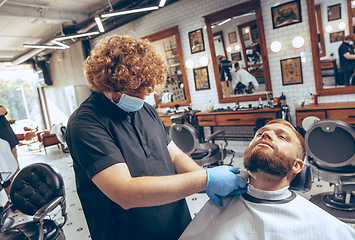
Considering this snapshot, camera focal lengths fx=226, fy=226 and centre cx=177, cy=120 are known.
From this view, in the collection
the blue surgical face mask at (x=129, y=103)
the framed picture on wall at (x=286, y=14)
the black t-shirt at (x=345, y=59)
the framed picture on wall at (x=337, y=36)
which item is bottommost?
the blue surgical face mask at (x=129, y=103)

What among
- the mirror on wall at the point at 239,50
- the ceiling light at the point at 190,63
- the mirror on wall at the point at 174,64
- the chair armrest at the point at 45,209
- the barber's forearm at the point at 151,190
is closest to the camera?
the barber's forearm at the point at 151,190

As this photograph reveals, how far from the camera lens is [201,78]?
4.76 meters

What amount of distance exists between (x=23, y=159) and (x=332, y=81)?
25.9 feet

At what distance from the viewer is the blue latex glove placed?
986 mm

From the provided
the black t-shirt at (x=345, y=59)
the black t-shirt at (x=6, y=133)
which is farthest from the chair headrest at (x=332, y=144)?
the black t-shirt at (x=6, y=133)

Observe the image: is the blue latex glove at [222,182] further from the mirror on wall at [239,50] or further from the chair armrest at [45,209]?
the mirror on wall at [239,50]

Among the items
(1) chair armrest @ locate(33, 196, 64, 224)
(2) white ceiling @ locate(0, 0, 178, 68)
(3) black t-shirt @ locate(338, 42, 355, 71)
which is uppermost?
(2) white ceiling @ locate(0, 0, 178, 68)

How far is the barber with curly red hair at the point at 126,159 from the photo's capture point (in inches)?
33.2

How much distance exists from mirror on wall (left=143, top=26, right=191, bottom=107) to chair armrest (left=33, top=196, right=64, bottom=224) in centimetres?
326

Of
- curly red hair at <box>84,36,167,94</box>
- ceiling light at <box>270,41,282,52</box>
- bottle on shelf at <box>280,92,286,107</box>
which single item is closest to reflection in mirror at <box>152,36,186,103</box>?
ceiling light at <box>270,41,282,52</box>

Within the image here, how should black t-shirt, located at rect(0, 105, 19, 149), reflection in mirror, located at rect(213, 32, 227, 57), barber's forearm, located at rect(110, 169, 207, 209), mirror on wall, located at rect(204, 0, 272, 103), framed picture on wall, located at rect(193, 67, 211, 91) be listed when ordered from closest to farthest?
barber's forearm, located at rect(110, 169, 207, 209) → black t-shirt, located at rect(0, 105, 19, 149) → mirror on wall, located at rect(204, 0, 272, 103) → reflection in mirror, located at rect(213, 32, 227, 57) → framed picture on wall, located at rect(193, 67, 211, 91)

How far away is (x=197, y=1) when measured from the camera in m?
4.42

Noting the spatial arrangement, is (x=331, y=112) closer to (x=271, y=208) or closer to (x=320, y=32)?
(x=320, y=32)

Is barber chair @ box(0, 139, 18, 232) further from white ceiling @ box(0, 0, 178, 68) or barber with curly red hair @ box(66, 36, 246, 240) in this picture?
white ceiling @ box(0, 0, 178, 68)
